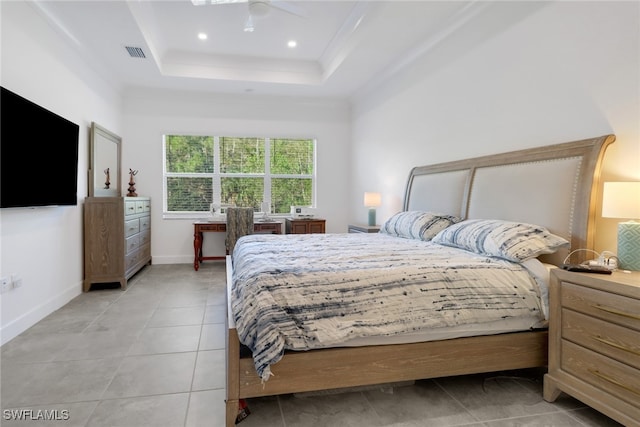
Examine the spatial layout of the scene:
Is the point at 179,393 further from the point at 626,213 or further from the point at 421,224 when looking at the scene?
the point at 626,213

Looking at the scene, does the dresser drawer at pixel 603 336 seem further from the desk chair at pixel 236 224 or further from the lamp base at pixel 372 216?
the desk chair at pixel 236 224

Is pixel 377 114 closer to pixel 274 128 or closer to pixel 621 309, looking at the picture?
pixel 274 128

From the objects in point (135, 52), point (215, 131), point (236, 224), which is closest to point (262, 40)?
point (135, 52)

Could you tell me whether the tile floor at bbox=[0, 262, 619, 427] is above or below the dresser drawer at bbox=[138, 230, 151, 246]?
below

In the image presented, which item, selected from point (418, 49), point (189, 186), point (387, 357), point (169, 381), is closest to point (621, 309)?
point (387, 357)

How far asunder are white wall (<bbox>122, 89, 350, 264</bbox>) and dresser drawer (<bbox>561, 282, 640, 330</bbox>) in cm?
453

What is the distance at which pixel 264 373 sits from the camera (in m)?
1.52

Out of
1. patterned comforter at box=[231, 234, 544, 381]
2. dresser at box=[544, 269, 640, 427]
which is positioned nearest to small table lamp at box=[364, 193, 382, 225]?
patterned comforter at box=[231, 234, 544, 381]

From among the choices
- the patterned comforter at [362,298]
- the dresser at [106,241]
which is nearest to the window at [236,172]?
the dresser at [106,241]

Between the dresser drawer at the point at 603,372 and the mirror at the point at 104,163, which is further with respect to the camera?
the mirror at the point at 104,163

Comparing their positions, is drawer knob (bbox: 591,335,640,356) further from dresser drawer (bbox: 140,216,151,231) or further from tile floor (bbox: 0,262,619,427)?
dresser drawer (bbox: 140,216,151,231)

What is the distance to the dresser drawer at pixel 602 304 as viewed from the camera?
4.85ft

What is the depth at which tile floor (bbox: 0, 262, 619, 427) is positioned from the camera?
5.54 feet

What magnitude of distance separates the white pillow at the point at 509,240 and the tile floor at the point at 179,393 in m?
0.75
